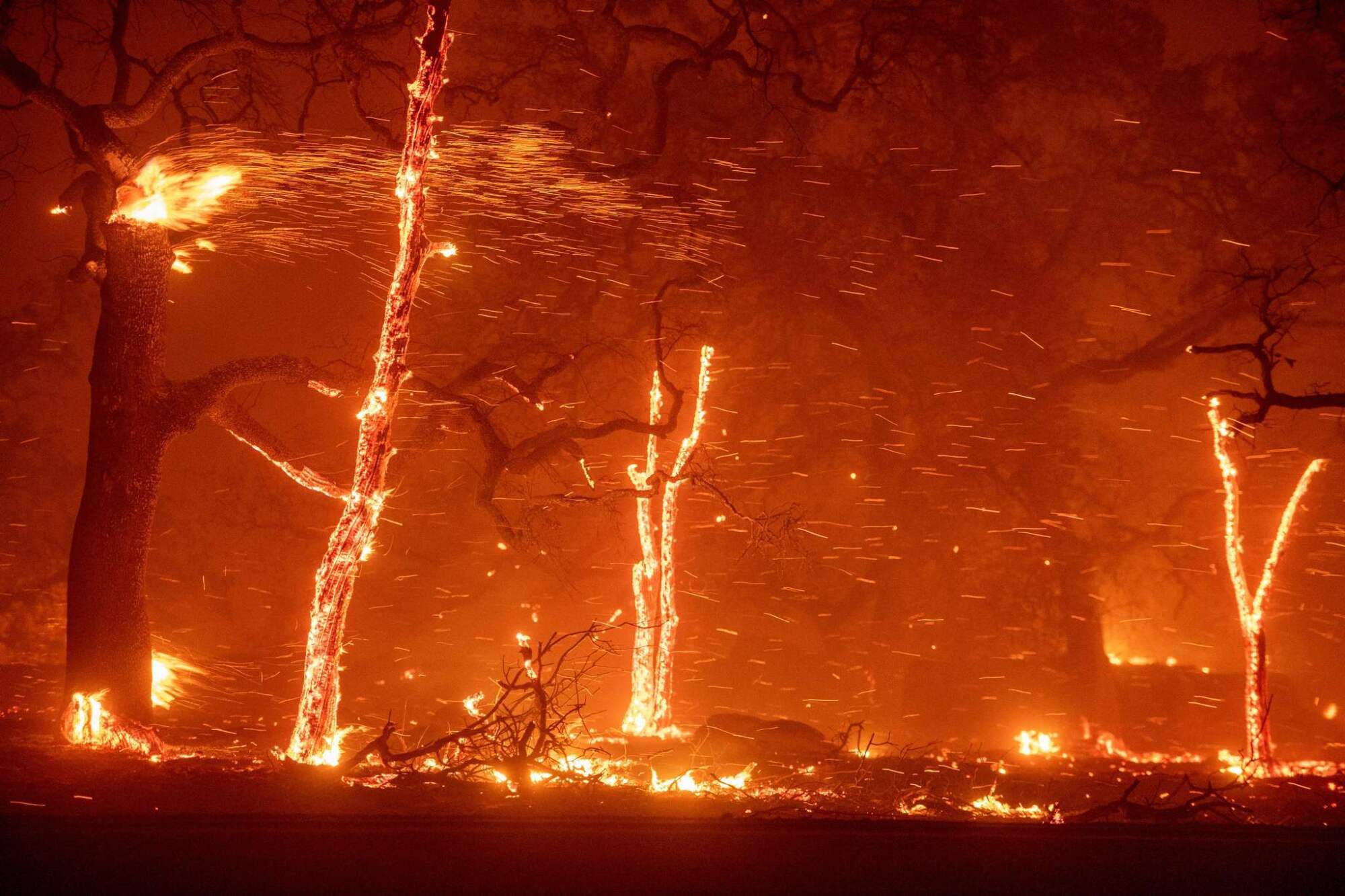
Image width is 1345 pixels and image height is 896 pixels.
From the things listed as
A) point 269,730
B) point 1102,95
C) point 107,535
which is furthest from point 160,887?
point 1102,95

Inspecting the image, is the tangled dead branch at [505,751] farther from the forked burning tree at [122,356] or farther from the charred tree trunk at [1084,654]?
the charred tree trunk at [1084,654]

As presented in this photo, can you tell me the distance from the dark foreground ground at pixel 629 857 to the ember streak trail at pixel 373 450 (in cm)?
397

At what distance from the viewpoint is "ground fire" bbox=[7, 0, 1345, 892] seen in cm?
898

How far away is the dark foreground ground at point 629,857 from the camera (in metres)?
3.53

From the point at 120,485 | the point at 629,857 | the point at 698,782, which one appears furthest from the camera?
the point at 120,485

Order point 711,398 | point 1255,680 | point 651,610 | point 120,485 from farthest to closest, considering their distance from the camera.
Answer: point 711,398 → point 651,610 → point 1255,680 → point 120,485

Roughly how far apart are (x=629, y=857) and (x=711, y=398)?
43.6ft

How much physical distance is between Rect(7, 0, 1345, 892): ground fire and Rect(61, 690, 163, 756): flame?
3cm

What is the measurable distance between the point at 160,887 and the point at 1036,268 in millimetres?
16142

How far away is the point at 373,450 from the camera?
26.5 ft

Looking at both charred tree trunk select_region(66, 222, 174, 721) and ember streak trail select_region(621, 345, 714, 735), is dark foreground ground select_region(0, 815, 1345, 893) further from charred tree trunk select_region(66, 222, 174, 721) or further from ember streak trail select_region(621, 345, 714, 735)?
ember streak trail select_region(621, 345, 714, 735)

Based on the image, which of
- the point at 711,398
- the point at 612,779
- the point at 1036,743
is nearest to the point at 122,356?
the point at 612,779

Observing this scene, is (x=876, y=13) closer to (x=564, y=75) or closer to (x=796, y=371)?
(x=564, y=75)

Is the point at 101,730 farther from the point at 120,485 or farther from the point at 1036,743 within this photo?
the point at 1036,743
